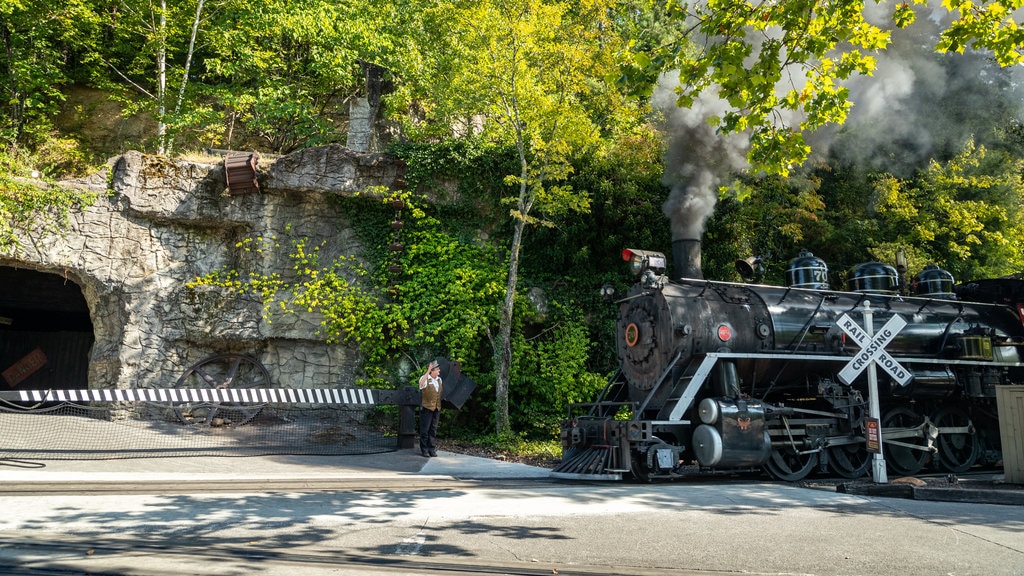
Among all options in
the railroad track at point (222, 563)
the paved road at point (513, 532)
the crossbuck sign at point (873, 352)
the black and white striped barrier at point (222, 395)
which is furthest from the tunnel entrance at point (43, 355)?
the crossbuck sign at point (873, 352)

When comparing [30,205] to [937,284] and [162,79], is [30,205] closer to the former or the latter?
[162,79]

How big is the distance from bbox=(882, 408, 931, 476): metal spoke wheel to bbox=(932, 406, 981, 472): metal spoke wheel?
461 mm

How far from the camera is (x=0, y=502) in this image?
19.2 ft

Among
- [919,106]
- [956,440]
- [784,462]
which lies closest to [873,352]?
[784,462]

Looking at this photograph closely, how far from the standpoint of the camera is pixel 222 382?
14.3 metres

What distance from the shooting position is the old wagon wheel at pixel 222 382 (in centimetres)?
1362

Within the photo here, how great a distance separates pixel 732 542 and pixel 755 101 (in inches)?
205

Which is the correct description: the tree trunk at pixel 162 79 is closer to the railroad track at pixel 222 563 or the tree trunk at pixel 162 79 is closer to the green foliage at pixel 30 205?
the green foliage at pixel 30 205

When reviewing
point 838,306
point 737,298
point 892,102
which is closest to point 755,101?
point 737,298

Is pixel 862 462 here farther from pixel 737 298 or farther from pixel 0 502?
pixel 0 502

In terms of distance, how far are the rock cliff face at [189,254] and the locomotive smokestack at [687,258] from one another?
715cm

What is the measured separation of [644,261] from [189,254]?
10256 mm

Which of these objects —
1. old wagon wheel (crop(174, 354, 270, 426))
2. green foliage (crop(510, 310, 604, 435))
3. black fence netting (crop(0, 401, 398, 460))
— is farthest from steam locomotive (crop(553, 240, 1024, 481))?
old wagon wheel (crop(174, 354, 270, 426))

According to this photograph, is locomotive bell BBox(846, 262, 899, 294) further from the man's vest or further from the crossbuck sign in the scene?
the man's vest
